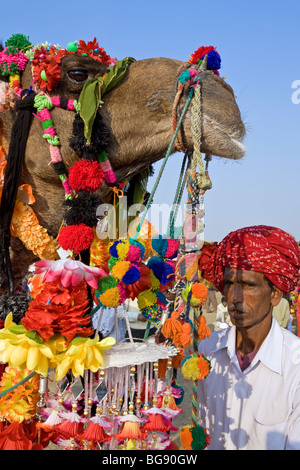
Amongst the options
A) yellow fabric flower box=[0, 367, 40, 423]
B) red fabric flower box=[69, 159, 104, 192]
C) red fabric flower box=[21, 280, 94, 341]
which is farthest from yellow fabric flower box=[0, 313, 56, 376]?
red fabric flower box=[69, 159, 104, 192]

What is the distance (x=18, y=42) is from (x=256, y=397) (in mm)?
2653

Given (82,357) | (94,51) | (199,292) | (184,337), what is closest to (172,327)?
(184,337)

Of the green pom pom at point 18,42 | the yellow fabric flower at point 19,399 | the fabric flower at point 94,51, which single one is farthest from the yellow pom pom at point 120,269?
the green pom pom at point 18,42

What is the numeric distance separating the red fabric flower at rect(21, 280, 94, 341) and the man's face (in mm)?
783

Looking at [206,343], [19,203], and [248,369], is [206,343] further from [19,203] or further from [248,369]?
[19,203]

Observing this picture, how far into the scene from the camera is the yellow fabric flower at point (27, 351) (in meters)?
1.82

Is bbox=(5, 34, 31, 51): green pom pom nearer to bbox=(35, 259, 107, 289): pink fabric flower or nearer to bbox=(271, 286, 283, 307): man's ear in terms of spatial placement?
bbox=(35, 259, 107, 289): pink fabric flower

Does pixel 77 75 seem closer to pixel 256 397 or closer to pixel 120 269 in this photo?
pixel 120 269

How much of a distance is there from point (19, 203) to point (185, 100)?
1.25m

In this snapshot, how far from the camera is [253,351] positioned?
2.38 meters

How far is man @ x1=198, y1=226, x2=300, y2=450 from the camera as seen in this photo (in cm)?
216

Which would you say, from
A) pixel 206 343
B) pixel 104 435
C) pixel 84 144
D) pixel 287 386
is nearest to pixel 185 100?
pixel 84 144

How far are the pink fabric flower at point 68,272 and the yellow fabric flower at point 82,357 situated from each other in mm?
250

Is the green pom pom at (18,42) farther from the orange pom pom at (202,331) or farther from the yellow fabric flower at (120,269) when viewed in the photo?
the orange pom pom at (202,331)
